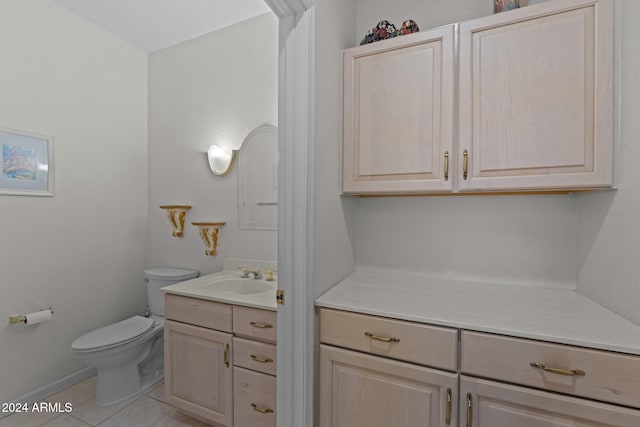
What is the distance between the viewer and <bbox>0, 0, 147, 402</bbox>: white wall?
185 cm

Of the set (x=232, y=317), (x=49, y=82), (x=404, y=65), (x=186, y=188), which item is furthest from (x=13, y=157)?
(x=404, y=65)

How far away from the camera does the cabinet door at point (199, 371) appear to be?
151 centimetres

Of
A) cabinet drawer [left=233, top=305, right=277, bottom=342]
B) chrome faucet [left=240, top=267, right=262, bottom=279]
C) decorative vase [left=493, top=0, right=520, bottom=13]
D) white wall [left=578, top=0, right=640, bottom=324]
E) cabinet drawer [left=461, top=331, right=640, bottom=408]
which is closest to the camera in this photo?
cabinet drawer [left=461, top=331, right=640, bottom=408]

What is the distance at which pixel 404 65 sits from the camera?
1.32m

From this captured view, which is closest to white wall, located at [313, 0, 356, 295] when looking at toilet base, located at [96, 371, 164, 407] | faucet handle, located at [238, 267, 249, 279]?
faucet handle, located at [238, 267, 249, 279]

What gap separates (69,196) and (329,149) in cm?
209

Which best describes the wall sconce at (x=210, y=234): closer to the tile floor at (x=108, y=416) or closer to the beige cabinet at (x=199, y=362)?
the beige cabinet at (x=199, y=362)

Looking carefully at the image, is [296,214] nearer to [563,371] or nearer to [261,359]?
[261,359]

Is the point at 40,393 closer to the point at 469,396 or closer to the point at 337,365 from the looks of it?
the point at 337,365

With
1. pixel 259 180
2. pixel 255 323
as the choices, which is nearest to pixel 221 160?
pixel 259 180

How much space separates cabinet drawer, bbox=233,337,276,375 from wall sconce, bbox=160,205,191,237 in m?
1.33

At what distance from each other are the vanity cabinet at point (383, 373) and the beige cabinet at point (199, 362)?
617mm

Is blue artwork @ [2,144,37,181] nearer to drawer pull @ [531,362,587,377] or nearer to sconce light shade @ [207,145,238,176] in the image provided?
sconce light shade @ [207,145,238,176]

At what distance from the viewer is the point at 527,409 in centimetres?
89
